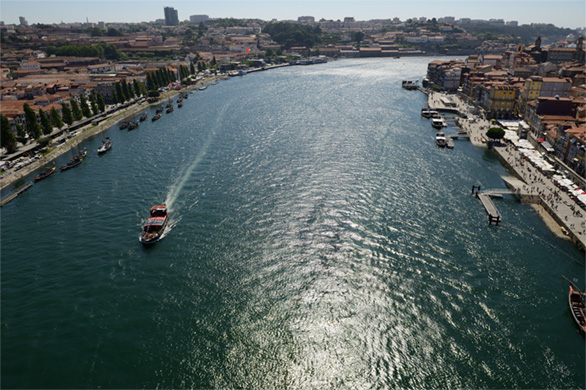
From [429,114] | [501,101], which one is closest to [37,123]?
[429,114]

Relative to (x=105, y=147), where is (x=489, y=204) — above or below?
below

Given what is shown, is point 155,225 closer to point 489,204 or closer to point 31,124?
point 489,204

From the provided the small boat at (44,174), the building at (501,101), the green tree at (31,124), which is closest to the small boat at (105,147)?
the small boat at (44,174)

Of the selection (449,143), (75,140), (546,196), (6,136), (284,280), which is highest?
(6,136)

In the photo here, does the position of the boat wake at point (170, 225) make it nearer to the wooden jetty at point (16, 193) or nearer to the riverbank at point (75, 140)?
the wooden jetty at point (16, 193)

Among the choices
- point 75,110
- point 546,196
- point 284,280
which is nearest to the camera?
point 284,280
